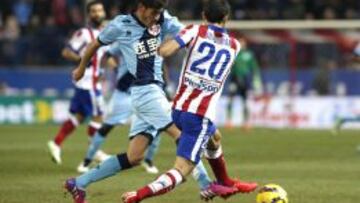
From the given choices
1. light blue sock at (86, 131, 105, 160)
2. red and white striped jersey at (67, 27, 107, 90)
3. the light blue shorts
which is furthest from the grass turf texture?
red and white striped jersey at (67, 27, 107, 90)

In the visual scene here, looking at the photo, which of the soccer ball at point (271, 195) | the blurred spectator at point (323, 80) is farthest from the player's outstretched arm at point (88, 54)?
the blurred spectator at point (323, 80)

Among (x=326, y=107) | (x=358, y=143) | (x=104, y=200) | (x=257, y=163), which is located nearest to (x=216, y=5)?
(x=104, y=200)

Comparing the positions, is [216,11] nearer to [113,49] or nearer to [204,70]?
[204,70]

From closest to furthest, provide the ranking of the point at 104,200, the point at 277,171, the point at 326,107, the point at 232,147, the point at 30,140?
the point at 104,200 → the point at 277,171 → the point at 232,147 → the point at 30,140 → the point at 326,107

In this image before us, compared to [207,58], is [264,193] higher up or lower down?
lower down

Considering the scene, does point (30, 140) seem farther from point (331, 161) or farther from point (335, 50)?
point (335, 50)

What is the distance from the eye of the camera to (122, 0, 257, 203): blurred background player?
1099cm

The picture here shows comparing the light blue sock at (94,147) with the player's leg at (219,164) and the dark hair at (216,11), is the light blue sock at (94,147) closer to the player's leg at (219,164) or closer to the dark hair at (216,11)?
the player's leg at (219,164)

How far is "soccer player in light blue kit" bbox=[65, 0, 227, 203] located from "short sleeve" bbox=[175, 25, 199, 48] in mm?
615

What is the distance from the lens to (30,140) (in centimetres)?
2344

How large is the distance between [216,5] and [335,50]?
20.5 metres

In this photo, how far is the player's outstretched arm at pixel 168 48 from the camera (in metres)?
10.5

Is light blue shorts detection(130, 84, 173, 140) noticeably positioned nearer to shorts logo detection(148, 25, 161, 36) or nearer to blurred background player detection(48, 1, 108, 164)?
shorts logo detection(148, 25, 161, 36)

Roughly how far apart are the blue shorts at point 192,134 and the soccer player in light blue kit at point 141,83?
606 millimetres
